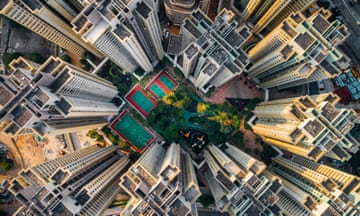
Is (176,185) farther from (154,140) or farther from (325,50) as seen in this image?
(325,50)

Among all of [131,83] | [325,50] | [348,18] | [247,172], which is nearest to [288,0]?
[325,50]

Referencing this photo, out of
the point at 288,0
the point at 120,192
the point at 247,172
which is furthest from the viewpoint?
the point at 120,192

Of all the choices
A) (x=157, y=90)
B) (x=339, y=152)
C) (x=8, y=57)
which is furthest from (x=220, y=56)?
(x=8, y=57)

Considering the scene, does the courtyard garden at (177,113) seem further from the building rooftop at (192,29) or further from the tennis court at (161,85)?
the building rooftop at (192,29)

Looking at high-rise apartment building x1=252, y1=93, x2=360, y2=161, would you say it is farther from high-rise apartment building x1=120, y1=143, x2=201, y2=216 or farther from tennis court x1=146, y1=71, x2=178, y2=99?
tennis court x1=146, y1=71, x2=178, y2=99

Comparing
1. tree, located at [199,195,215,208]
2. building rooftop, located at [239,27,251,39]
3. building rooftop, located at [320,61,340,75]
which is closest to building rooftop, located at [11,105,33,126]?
building rooftop, located at [239,27,251,39]
